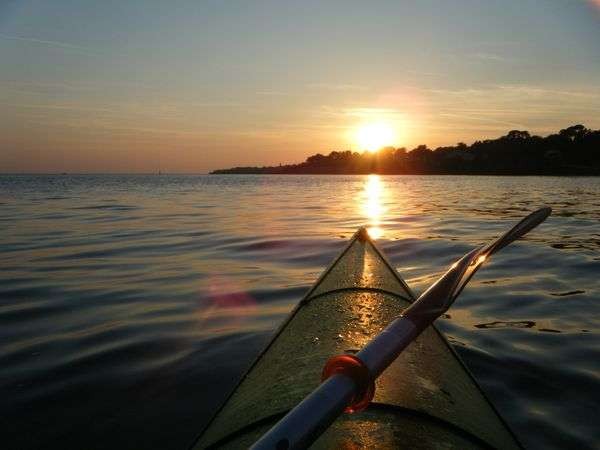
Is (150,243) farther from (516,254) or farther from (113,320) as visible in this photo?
(516,254)

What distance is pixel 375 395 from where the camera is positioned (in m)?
2.34

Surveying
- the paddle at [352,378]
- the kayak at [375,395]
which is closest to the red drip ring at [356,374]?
the paddle at [352,378]

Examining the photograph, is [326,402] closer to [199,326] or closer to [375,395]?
[375,395]

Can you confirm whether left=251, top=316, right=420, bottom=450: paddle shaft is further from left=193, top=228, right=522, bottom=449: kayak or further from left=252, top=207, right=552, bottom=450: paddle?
left=193, top=228, right=522, bottom=449: kayak

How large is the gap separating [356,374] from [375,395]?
3.19 feet

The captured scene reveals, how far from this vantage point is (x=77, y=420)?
13.3 feet

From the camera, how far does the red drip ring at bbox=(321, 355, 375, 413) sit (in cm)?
146

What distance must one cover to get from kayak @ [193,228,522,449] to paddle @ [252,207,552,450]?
0.55 metres

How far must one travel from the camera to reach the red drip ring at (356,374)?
1464mm

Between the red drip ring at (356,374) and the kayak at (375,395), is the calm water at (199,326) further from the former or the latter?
the red drip ring at (356,374)

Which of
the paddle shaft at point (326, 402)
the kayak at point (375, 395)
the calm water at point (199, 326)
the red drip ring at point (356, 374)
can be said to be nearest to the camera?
the paddle shaft at point (326, 402)

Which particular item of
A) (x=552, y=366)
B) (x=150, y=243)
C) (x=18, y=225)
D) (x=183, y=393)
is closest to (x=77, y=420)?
(x=183, y=393)

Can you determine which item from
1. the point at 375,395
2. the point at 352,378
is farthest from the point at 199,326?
the point at 352,378

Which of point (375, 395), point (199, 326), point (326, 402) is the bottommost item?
point (199, 326)
